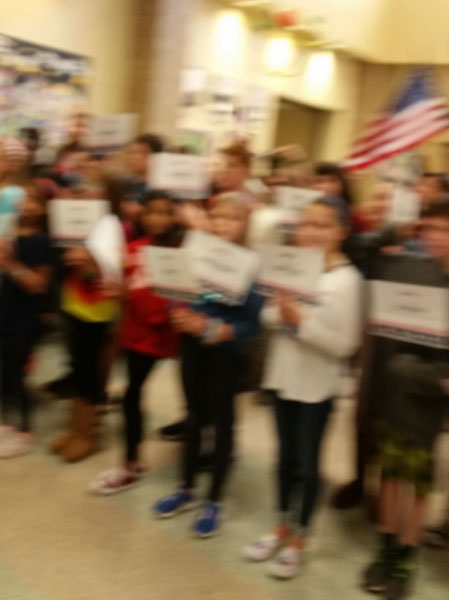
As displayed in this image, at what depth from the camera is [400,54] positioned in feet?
29.0

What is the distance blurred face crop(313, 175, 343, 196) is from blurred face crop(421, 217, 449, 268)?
1212 mm

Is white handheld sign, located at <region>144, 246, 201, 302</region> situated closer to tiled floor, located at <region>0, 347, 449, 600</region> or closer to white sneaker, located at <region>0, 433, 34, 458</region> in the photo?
tiled floor, located at <region>0, 347, 449, 600</region>

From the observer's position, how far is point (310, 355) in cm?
233

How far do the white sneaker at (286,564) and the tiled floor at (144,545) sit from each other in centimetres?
3

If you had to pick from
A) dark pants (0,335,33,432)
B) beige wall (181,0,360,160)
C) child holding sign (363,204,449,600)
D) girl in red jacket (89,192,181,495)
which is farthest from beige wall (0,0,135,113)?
child holding sign (363,204,449,600)

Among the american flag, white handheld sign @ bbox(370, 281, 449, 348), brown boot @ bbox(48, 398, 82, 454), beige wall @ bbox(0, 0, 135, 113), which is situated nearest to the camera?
white handheld sign @ bbox(370, 281, 449, 348)

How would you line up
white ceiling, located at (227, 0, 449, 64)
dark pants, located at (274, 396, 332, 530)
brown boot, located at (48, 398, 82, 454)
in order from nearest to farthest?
dark pants, located at (274, 396, 332, 530), brown boot, located at (48, 398, 82, 454), white ceiling, located at (227, 0, 449, 64)

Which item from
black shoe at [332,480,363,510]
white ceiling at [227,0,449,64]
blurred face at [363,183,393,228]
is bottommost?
black shoe at [332,480,363,510]

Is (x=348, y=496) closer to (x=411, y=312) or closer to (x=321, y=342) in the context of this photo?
(x=321, y=342)

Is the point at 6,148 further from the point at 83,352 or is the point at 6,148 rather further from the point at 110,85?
the point at 110,85

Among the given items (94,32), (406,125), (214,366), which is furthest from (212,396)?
A: (94,32)

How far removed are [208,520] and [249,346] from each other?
712mm

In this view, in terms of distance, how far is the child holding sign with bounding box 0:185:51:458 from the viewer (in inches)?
115

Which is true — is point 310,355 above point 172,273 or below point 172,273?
below
